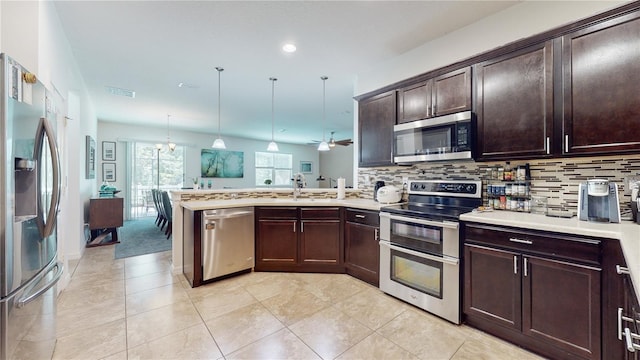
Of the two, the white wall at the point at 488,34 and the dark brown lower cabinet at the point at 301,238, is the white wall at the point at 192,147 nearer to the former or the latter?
the dark brown lower cabinet at the point at 301,238

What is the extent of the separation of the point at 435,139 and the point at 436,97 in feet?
1.43

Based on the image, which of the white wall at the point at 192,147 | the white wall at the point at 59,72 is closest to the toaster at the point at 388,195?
the white wall at the point at 59,72

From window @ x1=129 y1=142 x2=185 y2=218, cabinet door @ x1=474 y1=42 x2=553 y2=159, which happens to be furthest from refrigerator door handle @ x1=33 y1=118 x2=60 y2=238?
window @ x1=129 y1=142 x2=185 y2=218

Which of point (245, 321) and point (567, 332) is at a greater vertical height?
point (567, 332)

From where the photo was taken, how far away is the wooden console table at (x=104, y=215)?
14.5ft

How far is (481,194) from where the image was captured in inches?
96.3

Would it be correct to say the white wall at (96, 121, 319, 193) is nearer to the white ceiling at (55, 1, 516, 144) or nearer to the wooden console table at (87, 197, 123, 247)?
the white ceiling at (55, 1, 516, 144)

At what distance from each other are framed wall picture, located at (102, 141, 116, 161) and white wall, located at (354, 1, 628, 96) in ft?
23.1

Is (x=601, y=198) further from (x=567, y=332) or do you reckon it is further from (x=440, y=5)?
(x=440, y=5)

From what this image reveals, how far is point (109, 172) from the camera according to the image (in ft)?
22.3

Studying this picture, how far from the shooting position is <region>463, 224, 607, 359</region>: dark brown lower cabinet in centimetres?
153

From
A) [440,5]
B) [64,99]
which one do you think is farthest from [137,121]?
[440,5]

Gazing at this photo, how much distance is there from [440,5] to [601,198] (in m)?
1.90

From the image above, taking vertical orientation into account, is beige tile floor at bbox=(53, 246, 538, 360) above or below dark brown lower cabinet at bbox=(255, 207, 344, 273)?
below
